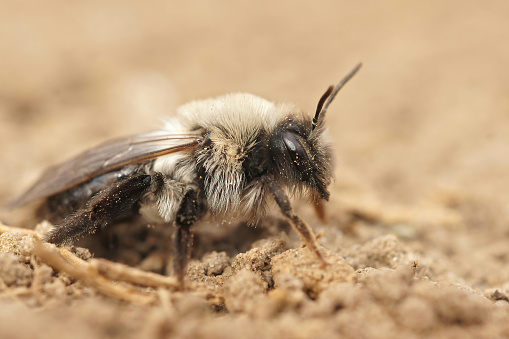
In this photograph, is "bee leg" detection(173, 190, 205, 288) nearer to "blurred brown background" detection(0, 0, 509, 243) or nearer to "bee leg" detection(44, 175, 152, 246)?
"bee leg" detection(44, 175, 152, 246)

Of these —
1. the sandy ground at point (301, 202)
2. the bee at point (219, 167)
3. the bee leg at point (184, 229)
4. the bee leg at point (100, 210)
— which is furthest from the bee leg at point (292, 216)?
the bee leg at point (100, 210)

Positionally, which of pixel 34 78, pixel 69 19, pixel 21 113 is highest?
pixel 69 19

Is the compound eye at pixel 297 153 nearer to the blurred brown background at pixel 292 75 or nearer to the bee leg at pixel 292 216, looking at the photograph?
the bee leg at pixel 292 216

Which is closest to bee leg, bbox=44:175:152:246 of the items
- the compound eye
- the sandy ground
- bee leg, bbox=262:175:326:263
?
the sandy ground

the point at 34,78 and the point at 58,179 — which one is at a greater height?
the point at 34,78

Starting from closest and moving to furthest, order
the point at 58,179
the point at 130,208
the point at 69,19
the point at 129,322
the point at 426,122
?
1. the point at 129,322
2. the point at 130,208
3. the point at 58,179
4. the point at 426,122
5. the point at 69,19

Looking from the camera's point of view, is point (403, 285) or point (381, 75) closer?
point (403, 285)

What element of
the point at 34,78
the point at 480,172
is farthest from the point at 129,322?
the point at 34,78

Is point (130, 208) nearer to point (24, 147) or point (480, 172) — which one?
point (24, 147)
